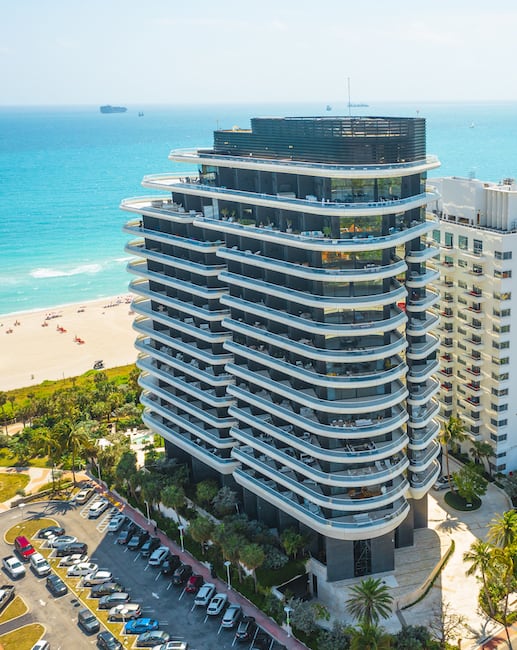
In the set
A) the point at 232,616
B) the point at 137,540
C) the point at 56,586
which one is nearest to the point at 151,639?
the point at 232,616

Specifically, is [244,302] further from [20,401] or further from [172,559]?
[20,401]

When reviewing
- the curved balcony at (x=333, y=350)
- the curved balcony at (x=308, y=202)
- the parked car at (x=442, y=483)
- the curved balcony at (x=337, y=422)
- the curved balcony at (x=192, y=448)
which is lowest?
the parked car at (x=442, y=483)

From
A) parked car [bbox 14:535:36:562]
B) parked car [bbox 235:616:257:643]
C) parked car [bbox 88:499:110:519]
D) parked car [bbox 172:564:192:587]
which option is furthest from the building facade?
parked car [bbox 14:535:36:562]

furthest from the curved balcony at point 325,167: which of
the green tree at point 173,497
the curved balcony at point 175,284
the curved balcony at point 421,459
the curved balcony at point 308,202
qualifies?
the green tree at point 173,497

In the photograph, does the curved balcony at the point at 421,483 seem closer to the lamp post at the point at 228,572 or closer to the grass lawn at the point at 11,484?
the lamp post at the point at 228,572

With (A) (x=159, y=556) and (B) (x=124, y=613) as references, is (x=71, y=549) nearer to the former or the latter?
(A) (x=159, y=556)

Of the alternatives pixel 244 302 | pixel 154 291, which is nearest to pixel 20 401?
pixel 154 291
